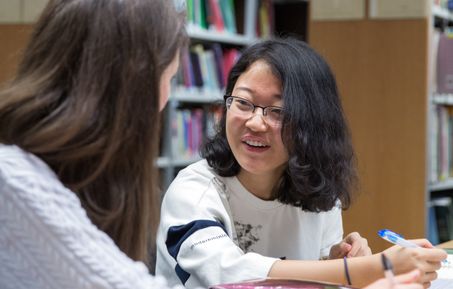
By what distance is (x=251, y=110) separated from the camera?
1.48 metres

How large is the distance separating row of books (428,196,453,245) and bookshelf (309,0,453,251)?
0.69 ft

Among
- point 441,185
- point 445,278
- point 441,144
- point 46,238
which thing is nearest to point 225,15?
point 441,144

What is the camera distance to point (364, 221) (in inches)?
132

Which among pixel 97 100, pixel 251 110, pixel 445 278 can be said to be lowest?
pixel 445 278

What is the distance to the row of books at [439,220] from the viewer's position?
11.8 ft

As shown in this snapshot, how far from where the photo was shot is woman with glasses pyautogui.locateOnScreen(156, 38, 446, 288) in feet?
4.48

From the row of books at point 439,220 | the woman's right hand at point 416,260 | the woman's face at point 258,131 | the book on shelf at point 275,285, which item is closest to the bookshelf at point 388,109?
the row of books at point 439,220

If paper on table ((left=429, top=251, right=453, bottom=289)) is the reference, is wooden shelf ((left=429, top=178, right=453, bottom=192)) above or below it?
below

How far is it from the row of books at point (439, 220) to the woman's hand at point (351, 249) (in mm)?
2121

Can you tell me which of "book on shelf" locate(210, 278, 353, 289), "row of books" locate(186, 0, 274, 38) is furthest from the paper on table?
"row of books" locate(186, 0, 274, 38)

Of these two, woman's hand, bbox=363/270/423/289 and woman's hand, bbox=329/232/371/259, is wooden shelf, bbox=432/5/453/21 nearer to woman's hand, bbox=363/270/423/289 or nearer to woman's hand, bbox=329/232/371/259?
woman's hand, bbox=329/232/371/259

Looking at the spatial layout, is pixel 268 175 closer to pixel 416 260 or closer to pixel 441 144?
pixel 416 260

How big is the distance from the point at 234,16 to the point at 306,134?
255 centimetres

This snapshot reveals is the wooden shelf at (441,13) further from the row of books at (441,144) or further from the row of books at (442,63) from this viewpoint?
the row of books at (441,144)
